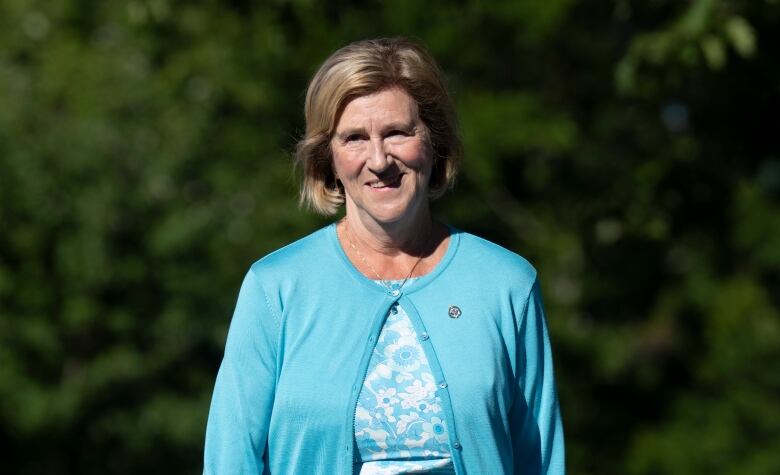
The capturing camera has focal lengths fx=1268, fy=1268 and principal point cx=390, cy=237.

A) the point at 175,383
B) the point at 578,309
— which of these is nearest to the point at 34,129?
the point at 175,383

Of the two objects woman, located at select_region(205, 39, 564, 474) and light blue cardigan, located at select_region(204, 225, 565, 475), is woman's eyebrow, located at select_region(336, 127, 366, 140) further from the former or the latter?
light blue cardigan, located at select_region(204, 225, 565, 475)

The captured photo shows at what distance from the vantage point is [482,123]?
9.61 meters

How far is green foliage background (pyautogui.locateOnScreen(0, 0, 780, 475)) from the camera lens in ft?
28.0

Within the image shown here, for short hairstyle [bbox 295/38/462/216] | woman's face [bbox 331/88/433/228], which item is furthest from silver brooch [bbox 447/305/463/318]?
short hairstyle [bbox 295/38/462/216]

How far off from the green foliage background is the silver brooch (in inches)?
167

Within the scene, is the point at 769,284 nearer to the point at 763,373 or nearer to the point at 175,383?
the point at 763,373

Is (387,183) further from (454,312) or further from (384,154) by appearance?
(454,312)

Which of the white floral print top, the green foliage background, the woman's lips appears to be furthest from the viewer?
the green foliage background

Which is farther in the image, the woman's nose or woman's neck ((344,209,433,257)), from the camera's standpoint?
woman's neck ((344,209,433,257))

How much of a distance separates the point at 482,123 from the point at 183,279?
254 centimetres

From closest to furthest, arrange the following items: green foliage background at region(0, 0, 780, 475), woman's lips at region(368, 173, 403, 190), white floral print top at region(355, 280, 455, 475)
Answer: white floral print top at region(355, 280, 455, 475) < woman's lips at region(368, 173, 403, 190) < green foliage background at region(0, 0, 780, 475)

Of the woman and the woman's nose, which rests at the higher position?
the woman's nose

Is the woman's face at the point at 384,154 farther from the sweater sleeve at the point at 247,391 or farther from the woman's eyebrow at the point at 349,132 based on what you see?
the sweater sleeve at the point at 247,391

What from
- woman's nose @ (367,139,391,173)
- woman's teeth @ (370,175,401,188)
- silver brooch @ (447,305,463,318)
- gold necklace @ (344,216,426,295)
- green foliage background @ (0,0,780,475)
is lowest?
silver brooch @ (447,305,463,318)
